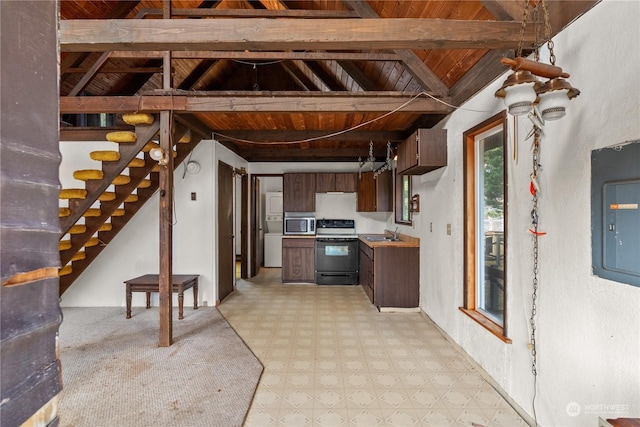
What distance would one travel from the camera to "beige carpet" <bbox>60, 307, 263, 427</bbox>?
2.04 m

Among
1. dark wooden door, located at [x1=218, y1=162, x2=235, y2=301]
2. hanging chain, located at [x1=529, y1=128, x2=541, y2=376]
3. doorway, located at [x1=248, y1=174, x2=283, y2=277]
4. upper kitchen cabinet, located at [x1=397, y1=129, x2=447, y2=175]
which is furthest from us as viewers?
doorway, located at [x1=248, y1=174, x2=283, y2=277]

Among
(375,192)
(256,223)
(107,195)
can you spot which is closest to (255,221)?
(256,223)

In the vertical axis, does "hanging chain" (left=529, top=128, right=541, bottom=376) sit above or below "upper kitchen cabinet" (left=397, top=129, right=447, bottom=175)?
below

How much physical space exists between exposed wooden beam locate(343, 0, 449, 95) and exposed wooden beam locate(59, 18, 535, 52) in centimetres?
114

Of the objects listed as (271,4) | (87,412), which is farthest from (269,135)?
(87,412)

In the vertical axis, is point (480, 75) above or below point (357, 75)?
below

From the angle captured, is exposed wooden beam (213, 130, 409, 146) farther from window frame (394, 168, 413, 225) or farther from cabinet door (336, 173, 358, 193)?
cabinet door (336, 173, 358, 193)

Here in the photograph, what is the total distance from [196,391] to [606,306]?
2.51 meters

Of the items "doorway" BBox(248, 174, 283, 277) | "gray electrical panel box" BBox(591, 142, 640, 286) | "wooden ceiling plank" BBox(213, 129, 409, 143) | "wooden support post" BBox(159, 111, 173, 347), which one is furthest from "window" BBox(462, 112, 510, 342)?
"doorway" BBox(248, 174, 283, 277)

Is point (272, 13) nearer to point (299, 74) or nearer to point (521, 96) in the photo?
point (299, 74)

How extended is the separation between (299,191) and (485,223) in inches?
148

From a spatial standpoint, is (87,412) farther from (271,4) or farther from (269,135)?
(271,4)

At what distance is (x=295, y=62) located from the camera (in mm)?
4461

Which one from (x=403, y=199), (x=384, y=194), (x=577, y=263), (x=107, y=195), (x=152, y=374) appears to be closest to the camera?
(x=577, y=263)
